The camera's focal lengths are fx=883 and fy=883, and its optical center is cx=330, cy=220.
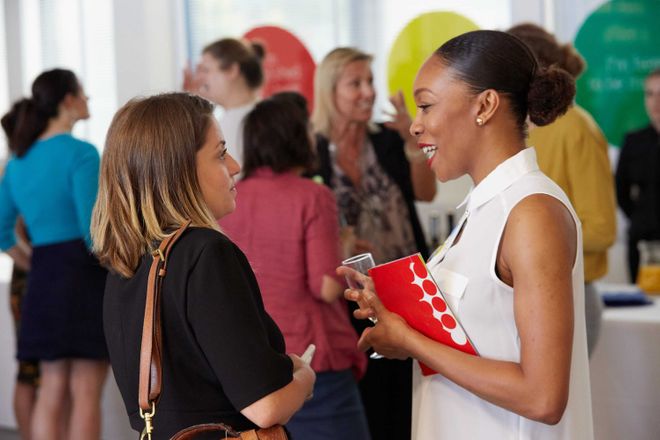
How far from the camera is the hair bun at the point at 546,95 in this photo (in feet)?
4.70

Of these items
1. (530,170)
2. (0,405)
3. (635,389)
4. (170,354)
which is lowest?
(0,405)

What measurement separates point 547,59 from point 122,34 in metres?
3.06

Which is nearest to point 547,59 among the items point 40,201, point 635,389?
point 635,389

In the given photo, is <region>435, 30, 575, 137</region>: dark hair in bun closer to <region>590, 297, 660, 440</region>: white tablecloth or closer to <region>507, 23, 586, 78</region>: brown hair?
<region>507, 23, 586, 78</region>: brown hair

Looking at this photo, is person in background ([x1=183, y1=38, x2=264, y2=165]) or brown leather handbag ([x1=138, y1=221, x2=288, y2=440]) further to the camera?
person in background ([x1=183, y1=38, x2=264, y2=165])

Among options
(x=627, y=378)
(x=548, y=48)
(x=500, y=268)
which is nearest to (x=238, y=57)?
(x=548, y=48)

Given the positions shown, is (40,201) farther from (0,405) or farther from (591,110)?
(591,110)

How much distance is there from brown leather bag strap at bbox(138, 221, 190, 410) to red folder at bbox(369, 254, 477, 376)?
0.37 m

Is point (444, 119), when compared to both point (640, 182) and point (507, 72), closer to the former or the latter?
point (507, 72)

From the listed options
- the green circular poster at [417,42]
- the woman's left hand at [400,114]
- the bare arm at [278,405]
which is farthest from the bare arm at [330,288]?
the green circular poster at [417,42]

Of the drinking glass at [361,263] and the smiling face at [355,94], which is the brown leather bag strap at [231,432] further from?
the smiling face at [355,94]

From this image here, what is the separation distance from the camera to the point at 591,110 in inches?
174

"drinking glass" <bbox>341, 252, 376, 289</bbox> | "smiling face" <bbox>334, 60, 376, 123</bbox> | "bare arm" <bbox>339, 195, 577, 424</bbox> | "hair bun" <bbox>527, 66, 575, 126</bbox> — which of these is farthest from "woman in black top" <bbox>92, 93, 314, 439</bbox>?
"smiling face" <bbox>334, 60, 376, 123</bbox>

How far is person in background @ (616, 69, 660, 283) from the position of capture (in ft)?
15.2
